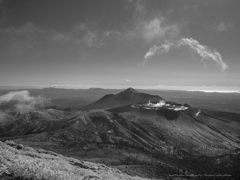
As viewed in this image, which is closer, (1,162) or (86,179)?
(1,162)

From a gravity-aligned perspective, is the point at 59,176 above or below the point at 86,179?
Result: above

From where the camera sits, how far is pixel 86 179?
16.8 metres

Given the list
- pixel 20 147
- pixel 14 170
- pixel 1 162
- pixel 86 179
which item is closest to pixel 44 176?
pixel 14 170

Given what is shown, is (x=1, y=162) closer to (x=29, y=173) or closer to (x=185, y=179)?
(x=29, y=173)

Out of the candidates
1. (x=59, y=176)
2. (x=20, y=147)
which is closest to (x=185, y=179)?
(x=20, y=147)

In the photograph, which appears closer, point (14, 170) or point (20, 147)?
point (14, 170)

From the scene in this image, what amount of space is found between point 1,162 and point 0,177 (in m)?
3.90

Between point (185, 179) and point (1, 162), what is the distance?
213 m

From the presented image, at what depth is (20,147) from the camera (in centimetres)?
3369

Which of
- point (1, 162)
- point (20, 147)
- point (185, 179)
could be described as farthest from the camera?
point (185, 179)

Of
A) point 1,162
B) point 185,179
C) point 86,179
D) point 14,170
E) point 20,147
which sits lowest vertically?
point 185,179

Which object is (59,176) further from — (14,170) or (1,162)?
(1,162)

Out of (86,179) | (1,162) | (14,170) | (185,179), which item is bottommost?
(185,179)

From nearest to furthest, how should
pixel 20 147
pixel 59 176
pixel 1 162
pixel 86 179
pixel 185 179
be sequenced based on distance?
pixel 59 176, pixel 1 162, pixel 86 179, pixel 20 147, pixel 185 179
